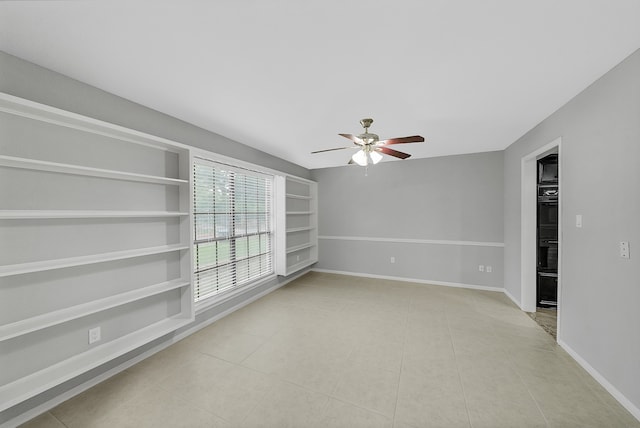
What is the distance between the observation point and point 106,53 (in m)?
1.61

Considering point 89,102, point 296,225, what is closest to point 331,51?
point 89,102

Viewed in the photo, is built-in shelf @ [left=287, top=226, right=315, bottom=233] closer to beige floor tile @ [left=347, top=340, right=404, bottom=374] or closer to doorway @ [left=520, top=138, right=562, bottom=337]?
beige floor tile @ [left=347, top=340, right=404, bottom=374]

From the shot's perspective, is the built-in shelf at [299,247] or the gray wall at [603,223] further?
the built-in shelf at [299,247]

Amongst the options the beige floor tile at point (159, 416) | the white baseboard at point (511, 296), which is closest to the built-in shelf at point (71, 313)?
the beige floor tile at point (159, 416)

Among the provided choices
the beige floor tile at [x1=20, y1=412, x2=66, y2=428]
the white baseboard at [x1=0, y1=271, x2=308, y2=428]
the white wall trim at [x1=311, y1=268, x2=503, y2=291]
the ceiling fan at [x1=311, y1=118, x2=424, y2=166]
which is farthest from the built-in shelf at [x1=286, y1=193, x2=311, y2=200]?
the beige floor tile at [x1=20, y1=412, x2=66, y2=428]

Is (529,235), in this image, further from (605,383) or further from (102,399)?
(102,399)

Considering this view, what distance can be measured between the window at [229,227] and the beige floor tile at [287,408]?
5.55 feet

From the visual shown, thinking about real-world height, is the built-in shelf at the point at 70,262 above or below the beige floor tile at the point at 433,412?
above

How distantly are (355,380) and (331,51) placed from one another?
2640 mm

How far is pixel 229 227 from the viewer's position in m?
3.52

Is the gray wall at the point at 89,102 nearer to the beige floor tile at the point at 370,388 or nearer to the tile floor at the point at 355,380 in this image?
the tile floor at the point at 355,380

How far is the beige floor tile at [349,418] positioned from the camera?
1633 mm

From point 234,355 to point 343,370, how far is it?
1151 millimetres

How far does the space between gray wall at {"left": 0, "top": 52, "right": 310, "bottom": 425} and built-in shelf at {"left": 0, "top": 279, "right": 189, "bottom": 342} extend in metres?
0.29
